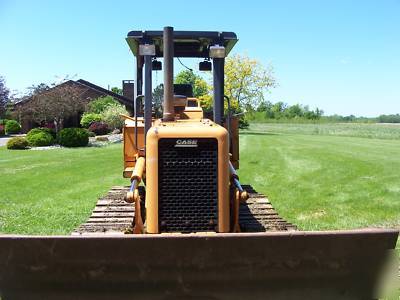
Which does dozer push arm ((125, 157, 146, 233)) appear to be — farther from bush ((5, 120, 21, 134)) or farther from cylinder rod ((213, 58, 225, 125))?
bush ((5, 120, 21, 134))

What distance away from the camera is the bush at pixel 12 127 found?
169ft

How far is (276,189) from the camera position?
46.4ft

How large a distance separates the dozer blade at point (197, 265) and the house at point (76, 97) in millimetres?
31283

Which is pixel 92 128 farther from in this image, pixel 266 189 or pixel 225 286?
pixel 225 286

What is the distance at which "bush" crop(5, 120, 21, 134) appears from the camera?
2023 inches

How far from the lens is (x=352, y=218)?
10086mm

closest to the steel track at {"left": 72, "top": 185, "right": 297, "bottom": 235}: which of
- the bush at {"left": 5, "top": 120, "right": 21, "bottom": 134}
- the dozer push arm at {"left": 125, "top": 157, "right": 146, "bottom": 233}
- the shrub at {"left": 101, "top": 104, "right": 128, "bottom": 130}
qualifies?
the dozer push arm at {"left": 125, "top": 157, "right": 146, "bottom": 233}

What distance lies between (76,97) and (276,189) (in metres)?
27.7

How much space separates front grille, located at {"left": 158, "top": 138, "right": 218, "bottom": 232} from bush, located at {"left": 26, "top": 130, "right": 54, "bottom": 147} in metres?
31.1

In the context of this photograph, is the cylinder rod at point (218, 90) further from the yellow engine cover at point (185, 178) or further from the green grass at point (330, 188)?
the green grass at point (330, 188)

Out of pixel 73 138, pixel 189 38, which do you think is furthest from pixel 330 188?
pixel 73 138

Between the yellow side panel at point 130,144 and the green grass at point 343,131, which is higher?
the yellow side panel at point 130,144

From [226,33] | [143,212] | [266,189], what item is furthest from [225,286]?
[266,189]

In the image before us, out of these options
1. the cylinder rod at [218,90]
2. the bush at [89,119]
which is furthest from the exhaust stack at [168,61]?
the bush at [89,119]
